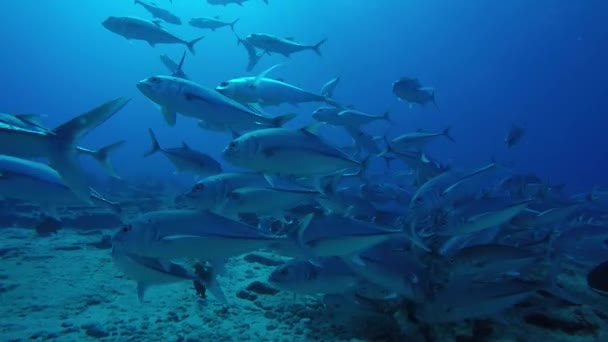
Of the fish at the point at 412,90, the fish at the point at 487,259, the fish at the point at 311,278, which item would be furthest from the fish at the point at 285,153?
the fish at the point at 412,90

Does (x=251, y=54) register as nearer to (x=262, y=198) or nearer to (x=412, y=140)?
(x=412, y=140)

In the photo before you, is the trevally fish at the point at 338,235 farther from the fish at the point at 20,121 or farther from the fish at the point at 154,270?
the fish at the point at 20,121

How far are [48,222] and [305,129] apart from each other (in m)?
7.49

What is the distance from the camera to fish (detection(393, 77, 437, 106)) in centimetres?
809

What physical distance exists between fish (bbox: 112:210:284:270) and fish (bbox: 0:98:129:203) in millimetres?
737

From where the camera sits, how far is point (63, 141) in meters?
2.85

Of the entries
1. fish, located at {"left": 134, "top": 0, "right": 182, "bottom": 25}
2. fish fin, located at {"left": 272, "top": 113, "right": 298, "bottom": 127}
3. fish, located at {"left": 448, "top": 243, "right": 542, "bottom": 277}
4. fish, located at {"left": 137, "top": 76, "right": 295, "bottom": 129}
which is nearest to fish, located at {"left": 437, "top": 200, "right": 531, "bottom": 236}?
fish, located at {"left": 448, "top": 243, "right": 542, "bottom": 277}

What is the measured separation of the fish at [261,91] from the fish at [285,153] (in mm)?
1993

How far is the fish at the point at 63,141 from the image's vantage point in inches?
108

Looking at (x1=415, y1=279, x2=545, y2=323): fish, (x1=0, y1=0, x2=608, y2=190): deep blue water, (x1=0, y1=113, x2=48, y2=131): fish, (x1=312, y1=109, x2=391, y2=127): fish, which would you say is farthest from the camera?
(x1=0, y1=0, x2=608, y2=190): deep blue water

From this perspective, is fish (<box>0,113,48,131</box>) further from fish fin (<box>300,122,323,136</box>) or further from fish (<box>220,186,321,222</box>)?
fish fin (<box>300,122,323,136</box>)

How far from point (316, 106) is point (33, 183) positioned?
74.6 meters

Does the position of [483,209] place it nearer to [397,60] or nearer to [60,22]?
[397,60]

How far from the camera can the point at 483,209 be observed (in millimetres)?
3471
